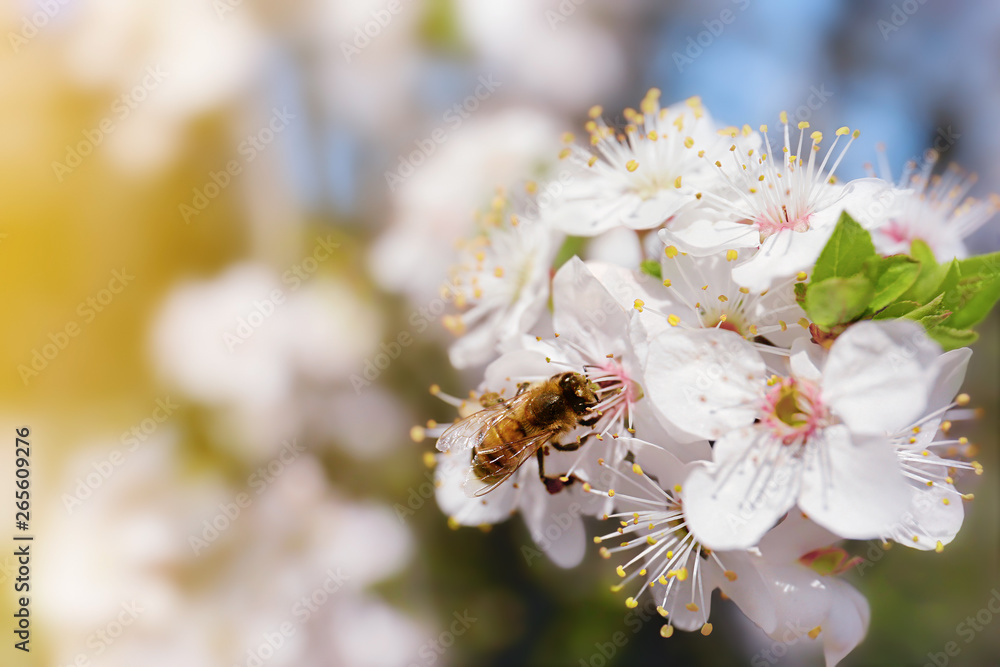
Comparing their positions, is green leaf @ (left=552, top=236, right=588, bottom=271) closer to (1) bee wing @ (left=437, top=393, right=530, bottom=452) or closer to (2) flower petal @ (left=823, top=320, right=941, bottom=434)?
(1) bee wing @ (left=437, top=393, right=530, bottom=452)

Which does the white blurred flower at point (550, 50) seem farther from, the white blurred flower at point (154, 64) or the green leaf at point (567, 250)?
the green leaf at point (567, 250)

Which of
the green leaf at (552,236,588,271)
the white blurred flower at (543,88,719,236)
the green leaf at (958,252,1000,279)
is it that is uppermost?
the white blurred flower at (543,88,719,236)

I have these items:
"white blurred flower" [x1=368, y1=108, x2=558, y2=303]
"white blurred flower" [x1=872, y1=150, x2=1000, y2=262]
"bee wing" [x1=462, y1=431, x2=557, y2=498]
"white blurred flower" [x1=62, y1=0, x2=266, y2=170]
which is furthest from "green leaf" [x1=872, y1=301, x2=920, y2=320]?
"white blurred flower" [x1=62, y1=0, x2=266, y2=170]

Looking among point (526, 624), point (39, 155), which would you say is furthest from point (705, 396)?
point (39, 155)

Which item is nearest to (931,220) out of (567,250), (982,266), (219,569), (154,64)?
(982,266)

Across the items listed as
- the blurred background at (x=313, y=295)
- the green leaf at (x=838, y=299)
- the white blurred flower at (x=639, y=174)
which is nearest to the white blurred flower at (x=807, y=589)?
the green leaf at (x=838, y=299)

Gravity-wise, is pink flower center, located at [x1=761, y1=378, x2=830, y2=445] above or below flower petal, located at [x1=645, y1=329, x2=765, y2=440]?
below

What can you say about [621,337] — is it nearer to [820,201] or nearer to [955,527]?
[820,201]
